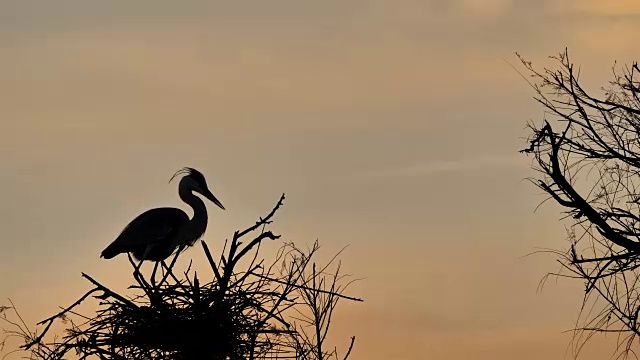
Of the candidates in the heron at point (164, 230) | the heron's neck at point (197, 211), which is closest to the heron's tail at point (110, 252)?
the heron at point (164, 230)

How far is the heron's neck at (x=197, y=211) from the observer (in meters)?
16.7

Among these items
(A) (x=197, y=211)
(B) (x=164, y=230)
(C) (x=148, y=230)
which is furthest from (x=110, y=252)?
(A) (x=197, y=211)

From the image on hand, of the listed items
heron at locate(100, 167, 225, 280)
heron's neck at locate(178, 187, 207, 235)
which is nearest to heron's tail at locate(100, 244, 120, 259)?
heron at locate(100, 167, 225, 280)

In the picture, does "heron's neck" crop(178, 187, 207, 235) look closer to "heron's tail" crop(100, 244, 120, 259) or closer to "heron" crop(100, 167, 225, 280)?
"heron" crop(100, 167, 225, 280)

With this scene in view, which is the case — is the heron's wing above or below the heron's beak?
below

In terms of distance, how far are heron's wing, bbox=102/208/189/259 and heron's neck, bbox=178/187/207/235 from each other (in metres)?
0.27

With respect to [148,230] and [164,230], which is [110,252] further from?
[164,230]

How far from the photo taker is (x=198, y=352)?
10820mm

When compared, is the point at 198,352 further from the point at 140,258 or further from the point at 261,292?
the point at 140,258

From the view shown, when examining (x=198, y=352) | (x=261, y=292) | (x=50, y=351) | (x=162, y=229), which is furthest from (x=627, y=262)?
(x=162, y=229)

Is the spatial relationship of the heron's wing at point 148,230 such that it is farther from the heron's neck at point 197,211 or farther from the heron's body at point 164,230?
the heron's neck at point 197,211

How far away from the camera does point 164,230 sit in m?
16.7

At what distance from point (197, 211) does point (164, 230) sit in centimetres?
53

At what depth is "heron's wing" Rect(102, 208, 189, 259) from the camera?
1658cm
